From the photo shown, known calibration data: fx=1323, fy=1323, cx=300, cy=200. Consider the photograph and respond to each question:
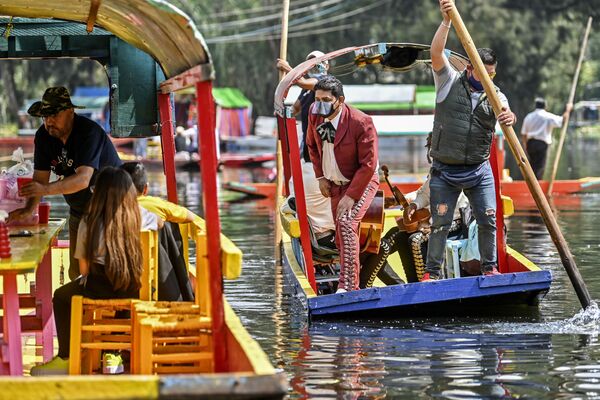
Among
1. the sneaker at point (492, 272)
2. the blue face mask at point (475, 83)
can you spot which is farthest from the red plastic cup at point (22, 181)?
the sneaker at point (492, 272)

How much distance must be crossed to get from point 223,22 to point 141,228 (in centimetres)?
5759

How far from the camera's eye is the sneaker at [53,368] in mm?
7867

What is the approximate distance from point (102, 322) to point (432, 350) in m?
2.80

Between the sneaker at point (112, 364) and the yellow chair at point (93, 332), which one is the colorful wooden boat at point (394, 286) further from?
the sneaker at point (112, 364)

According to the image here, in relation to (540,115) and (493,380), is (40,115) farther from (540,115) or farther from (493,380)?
(540,115)

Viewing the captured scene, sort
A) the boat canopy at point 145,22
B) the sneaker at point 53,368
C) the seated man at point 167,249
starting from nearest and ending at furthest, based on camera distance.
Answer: the boat canopy at point 145,22
the sneaker at point 53,368
the seated man at point 167,249

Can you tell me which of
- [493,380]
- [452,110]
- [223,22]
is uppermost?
[223,22]

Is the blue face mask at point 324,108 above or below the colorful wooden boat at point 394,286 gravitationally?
above

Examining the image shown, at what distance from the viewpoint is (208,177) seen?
Result: 23.0 feet

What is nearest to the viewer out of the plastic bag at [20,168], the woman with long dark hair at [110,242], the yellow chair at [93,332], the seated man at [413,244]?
the yellow chair at [93,332]

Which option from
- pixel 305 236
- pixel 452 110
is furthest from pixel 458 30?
pixel 305 236

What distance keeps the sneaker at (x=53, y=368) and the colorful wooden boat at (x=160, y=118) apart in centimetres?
77

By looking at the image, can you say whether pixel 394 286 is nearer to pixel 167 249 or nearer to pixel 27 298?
pixel 167 249

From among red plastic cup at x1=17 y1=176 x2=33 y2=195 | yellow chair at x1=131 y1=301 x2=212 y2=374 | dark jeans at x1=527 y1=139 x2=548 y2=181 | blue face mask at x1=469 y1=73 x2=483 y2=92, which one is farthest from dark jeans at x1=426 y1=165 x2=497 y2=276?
dark jeans at x1=527 y1=139 x2=548 y2=181
